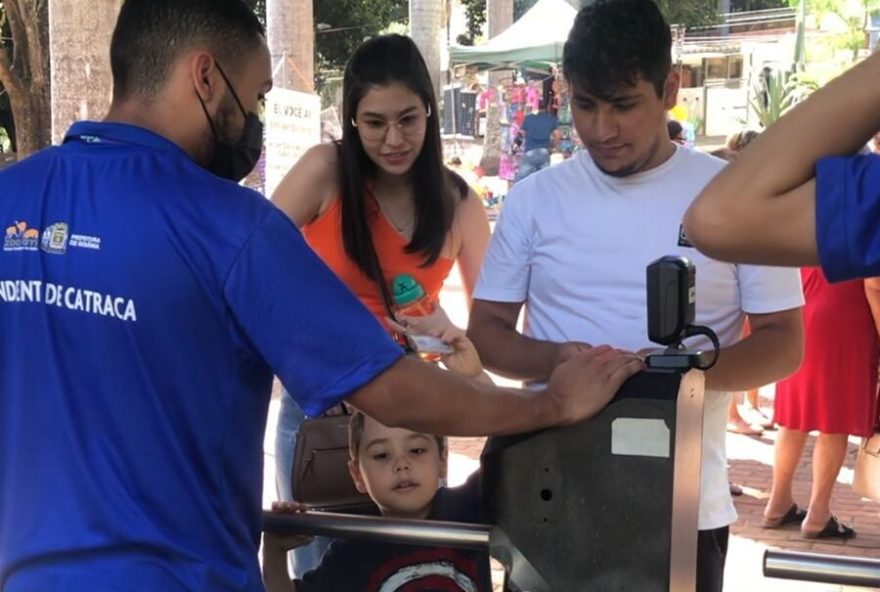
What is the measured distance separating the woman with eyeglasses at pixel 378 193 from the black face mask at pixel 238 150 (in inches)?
40.4

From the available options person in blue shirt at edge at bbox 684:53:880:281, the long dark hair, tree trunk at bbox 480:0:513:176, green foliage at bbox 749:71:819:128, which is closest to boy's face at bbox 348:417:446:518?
the long dark hair

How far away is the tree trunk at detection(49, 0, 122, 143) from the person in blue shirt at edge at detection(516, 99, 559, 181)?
1119 cm

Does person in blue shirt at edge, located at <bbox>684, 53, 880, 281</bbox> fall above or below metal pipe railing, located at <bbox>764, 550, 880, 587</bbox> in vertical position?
above

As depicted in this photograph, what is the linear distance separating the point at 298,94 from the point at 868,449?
4375 millimetres

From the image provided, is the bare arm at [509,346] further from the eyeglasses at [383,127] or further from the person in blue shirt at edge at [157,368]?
the eyeglasses at [383,127]

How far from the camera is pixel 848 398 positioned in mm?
5203

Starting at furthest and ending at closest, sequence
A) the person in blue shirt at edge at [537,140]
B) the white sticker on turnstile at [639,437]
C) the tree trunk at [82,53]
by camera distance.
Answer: the person in blue shirt at edge at [537,140]
the tree trunk at [82,53]
the white sticker on turnstile at [639,437]

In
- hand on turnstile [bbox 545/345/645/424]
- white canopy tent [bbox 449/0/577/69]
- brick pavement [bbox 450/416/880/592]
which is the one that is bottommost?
brick pavement [bbox 450/416/880/592]

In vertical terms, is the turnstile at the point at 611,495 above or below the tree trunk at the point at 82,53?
below

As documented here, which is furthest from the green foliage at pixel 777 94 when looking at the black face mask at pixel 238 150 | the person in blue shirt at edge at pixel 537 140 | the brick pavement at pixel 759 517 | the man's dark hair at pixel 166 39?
the man's dark hair at pixel 166 39

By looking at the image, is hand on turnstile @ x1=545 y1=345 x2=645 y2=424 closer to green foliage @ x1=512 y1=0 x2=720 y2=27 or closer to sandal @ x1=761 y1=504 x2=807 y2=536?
sandal @ x1=761 y1=504 x2=807 y2=536

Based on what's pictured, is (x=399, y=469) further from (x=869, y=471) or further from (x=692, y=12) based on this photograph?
(x=692, y=12)

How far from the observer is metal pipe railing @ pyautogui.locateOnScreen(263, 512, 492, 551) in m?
1.87

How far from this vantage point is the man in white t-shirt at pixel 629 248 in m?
2.26
